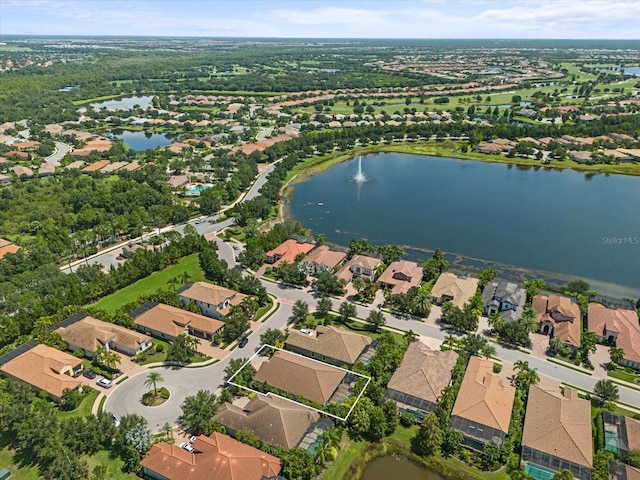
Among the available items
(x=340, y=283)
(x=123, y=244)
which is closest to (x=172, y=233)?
(x=123, y=244)

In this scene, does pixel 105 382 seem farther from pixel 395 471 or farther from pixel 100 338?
pixel 395 471

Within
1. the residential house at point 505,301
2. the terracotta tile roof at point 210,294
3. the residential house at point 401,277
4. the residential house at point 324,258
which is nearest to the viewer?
the residential house at point 505,301

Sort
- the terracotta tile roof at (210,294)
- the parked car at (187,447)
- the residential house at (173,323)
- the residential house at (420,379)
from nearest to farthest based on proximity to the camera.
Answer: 1. the parked car at (187,447)
2. the residential house at (420,379)
3. the residential house at (173,323)
4. the terracotta tile roof at (210,294)

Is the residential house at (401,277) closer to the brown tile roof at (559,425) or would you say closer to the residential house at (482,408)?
the residential house at (482,408)

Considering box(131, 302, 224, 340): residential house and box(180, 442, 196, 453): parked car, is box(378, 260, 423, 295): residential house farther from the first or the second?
box(180, 442, 196, 453): parked car

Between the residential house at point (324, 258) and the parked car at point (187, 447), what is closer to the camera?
the parked car at point (187, 447)

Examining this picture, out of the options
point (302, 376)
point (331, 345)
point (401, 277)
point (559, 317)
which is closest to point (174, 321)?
point (302, 376)

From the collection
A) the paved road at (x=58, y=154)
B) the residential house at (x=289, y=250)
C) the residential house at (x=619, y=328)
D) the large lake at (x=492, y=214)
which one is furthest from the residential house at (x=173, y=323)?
the paved road at (x=58, y=154)

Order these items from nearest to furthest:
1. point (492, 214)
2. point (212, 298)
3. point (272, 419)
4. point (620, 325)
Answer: point (272, 419) < point (620, 325) < point (212, 298) < point (492, 214)
